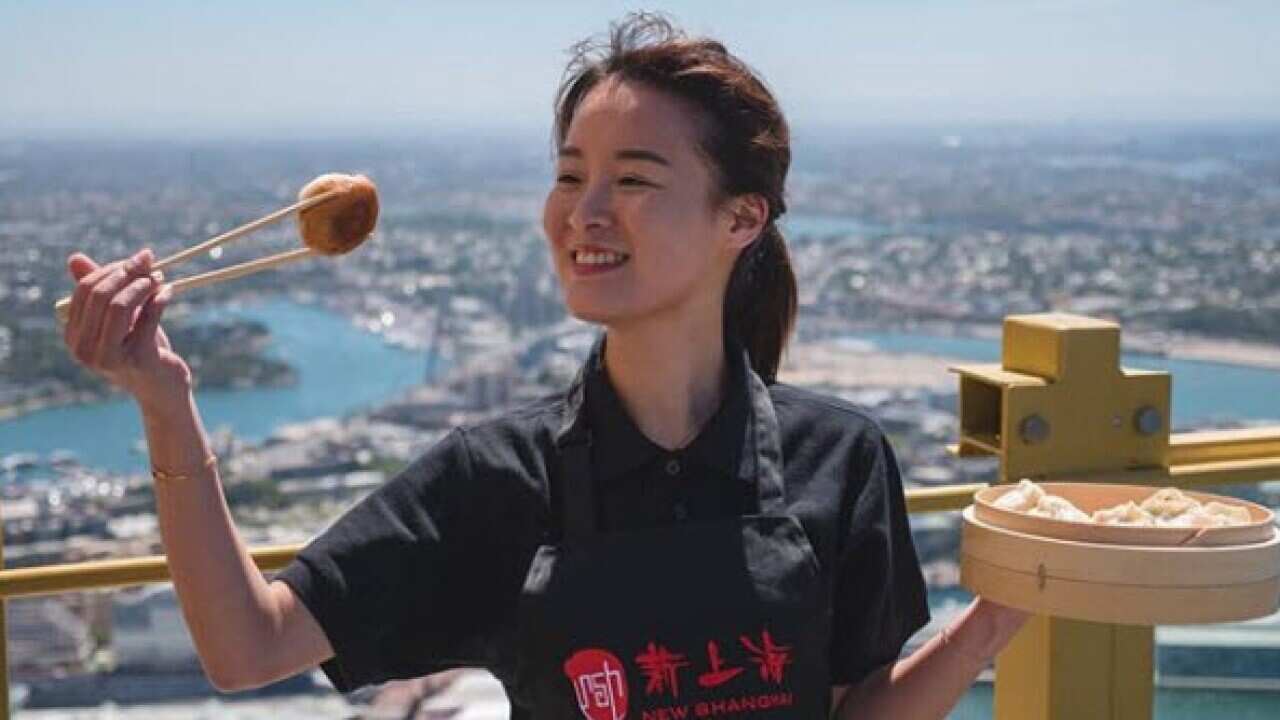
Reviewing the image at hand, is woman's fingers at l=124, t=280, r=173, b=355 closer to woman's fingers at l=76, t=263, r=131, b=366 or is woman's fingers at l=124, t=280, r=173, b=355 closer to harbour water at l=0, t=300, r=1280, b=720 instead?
woman's fingers at l=76, t=263, r=131, b=366

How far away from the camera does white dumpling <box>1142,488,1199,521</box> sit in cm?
197

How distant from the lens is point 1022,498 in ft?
6.53

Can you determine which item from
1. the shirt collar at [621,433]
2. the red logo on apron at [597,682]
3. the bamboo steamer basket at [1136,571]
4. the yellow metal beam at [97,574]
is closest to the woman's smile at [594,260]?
the shirt collar at [621,433]

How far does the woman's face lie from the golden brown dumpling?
0.60 feet

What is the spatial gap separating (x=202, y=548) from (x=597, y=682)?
0.38 m

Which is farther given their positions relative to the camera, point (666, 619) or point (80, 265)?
point (666, 619)

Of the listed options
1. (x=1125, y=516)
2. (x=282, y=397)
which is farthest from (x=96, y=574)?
(x=282, y=397)

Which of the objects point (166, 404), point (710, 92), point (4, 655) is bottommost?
point (4, 655)

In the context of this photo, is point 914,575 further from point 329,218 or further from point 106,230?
point 106,230

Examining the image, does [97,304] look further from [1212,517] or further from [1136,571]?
[1212,517]

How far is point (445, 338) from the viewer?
28047 mm

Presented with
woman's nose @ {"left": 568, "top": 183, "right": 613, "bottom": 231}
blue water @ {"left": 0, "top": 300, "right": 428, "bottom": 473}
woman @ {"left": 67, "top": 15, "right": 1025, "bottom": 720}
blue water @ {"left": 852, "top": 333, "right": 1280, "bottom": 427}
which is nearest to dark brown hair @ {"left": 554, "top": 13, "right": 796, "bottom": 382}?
woman @ {"left": 67, "top": 15, "right": 1025, "bottom": 720}

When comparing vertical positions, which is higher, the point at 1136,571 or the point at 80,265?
the point at 80,265

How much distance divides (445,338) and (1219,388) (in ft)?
60.5
